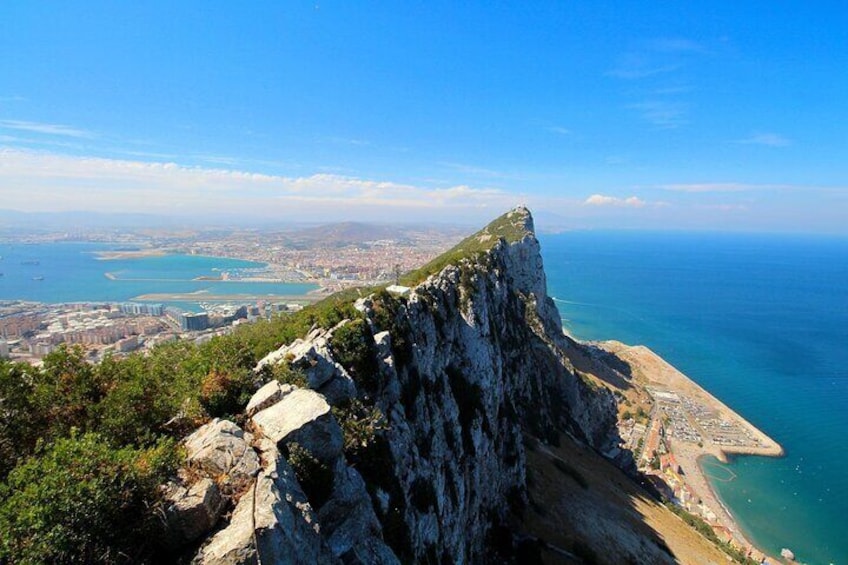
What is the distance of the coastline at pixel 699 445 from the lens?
65625mm

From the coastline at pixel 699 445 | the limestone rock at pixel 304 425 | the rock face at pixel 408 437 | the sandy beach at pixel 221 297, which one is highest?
the limestone rock at pixel 304 425

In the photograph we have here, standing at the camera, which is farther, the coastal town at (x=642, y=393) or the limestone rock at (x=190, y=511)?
the coastal town at (x=642, y=393)

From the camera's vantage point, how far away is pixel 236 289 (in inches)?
7657

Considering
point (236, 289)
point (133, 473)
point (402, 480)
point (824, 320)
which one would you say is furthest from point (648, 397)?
point (236, 289)

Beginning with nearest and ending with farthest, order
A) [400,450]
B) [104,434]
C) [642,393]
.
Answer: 1. [104,434]
2. [400,450]
3. [642,393]

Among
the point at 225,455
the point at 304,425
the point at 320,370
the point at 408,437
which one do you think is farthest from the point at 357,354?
the point at 225,455

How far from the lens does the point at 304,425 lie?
1223cm

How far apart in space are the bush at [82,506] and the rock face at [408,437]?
4.40ft

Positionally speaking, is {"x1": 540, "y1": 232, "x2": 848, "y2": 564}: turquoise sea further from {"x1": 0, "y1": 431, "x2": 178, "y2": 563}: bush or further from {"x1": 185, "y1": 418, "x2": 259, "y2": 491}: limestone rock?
{"x1": 0, "y1": 431, "x2": 178, "y2": 563}: bush

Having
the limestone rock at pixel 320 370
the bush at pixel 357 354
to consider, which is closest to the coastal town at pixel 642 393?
the bush at pixel 357 354

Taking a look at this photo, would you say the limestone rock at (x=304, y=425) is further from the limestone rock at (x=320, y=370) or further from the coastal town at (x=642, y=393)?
the coastal town at (x=642, y=393)

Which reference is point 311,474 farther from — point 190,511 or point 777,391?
point 777,391

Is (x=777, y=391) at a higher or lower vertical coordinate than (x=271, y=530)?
lower

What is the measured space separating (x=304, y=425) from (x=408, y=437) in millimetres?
10340
